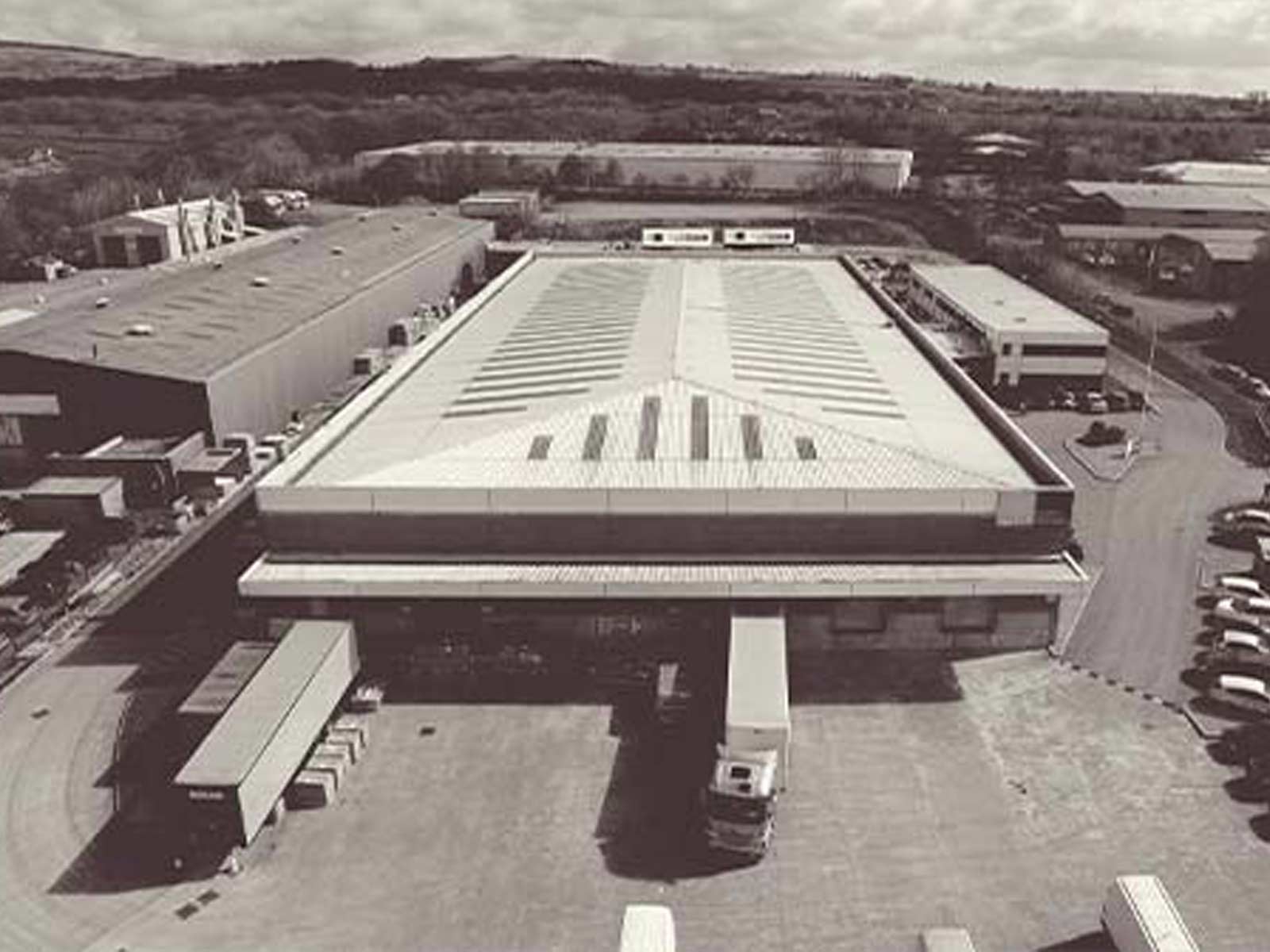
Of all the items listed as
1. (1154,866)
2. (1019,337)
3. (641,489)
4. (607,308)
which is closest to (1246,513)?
(1019,337)

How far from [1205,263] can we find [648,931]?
3294 inches

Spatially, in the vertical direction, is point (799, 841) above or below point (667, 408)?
below

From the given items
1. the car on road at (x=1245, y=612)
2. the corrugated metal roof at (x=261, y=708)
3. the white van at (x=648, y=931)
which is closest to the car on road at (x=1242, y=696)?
the car on road at (x=1245, y=612)

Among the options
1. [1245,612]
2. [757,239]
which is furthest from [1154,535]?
[757,239]

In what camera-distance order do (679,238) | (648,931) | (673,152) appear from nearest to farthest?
1. (648,931)
2. (679,238)
3. (673,152)

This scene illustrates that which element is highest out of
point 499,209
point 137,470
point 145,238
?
point 499,209

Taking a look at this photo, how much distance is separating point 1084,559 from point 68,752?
34.8m

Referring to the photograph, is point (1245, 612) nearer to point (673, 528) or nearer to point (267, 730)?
point (673, 528)

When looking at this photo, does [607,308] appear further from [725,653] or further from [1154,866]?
[1154,866]

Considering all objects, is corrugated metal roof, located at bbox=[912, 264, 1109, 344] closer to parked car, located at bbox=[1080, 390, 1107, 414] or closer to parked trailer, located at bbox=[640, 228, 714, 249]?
parked car, located at bbox=[1080, 390, 1107, 414]

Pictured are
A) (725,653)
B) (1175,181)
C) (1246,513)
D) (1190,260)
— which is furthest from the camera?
(1175,181)

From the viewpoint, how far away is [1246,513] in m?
44.5

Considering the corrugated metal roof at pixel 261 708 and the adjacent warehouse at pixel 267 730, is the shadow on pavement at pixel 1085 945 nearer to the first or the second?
the adjacent warehouse at pixel 267 730

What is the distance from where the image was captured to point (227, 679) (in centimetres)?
3156
